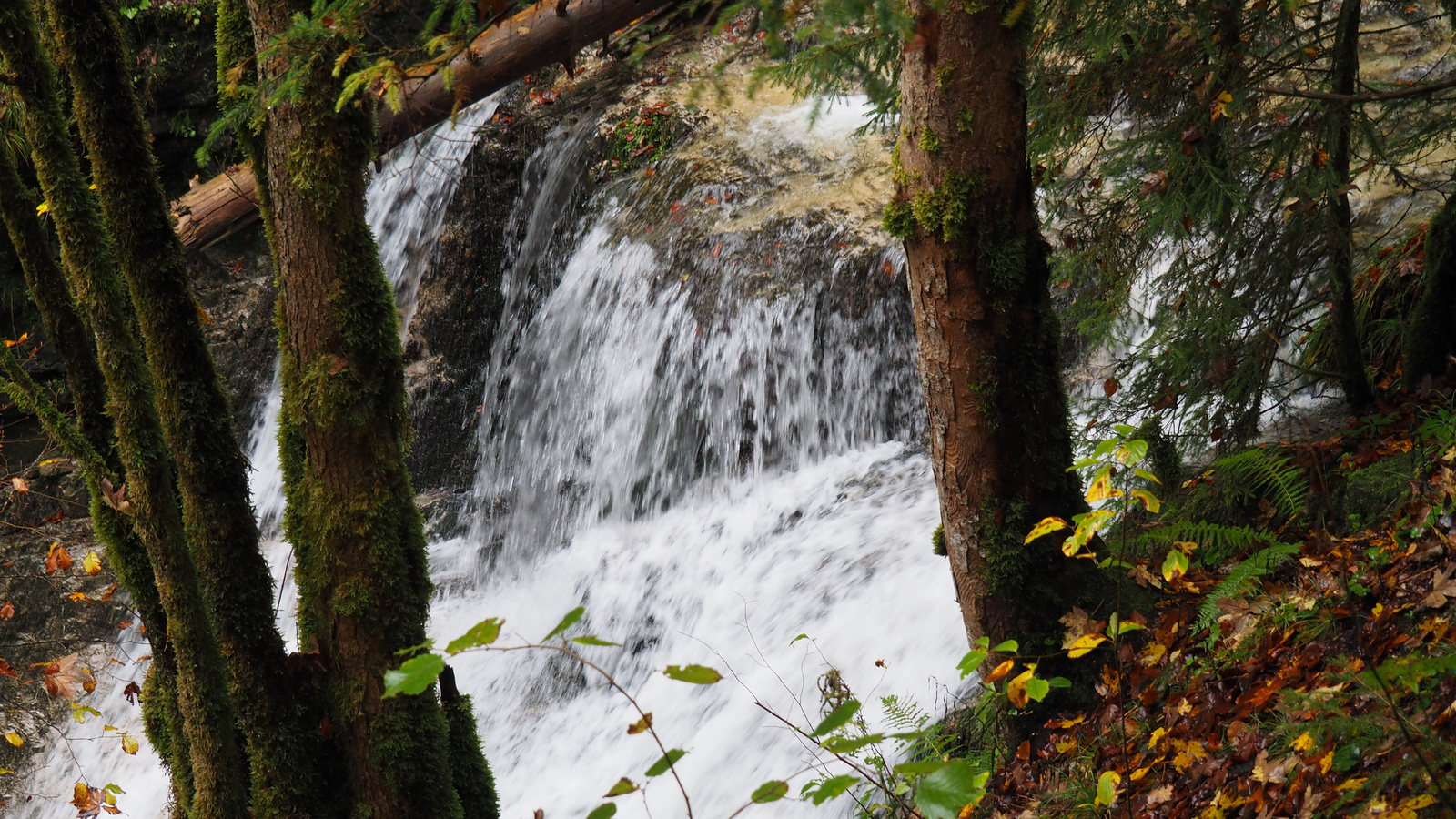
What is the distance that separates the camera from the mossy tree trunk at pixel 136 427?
396cm

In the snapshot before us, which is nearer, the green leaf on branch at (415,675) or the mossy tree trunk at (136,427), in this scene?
the green leaf on branch at (415,675)

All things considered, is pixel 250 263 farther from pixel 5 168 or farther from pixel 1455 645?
pixel 1455 645

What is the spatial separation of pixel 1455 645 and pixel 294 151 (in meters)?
3.88

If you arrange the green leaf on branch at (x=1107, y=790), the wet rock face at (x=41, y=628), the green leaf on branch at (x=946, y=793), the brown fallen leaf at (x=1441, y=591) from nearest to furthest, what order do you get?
the green leaf on branch at (x=946, y=793)
the green leaf on branch at (x=1107, y=790)
the brown fallen leaf at (x=1441, y=591)
the wet rock face at (x=41, y=628)

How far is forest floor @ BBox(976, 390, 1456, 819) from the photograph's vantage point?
2.39m

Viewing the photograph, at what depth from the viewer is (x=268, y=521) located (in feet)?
31.7

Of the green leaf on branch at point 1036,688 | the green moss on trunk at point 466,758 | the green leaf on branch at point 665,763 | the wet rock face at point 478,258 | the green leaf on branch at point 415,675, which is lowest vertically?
the green moss on trunk at point 466,758

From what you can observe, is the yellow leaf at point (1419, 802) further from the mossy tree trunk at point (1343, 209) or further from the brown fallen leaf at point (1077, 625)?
the mossy tree trunk at point (1343, 209)

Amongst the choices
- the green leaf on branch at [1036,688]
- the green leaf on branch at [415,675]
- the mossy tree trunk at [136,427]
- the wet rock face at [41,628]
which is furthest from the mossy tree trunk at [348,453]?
the wet rock face at [41,628]

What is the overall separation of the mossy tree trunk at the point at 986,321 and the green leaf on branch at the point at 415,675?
230 centimetres

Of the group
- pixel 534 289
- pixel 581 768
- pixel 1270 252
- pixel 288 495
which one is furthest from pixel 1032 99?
pixel 534 289

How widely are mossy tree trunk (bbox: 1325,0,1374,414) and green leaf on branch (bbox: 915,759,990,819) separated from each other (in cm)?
326

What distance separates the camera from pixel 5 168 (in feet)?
14.1

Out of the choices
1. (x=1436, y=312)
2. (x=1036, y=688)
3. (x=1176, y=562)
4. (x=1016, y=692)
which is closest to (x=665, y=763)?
(x=1036, y=688)
